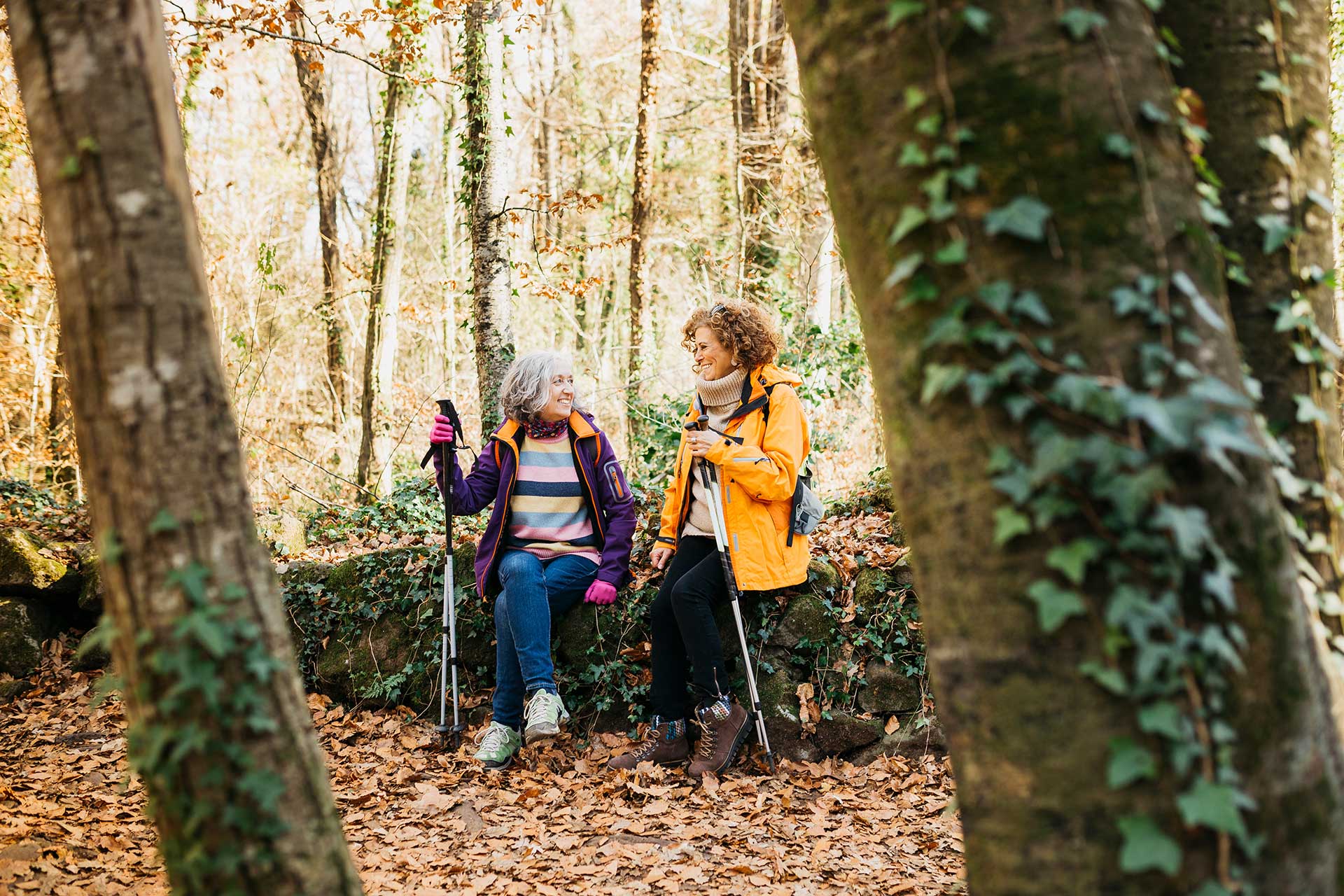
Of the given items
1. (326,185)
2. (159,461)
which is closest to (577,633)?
(159,461)

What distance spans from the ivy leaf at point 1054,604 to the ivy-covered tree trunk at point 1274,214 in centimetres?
84

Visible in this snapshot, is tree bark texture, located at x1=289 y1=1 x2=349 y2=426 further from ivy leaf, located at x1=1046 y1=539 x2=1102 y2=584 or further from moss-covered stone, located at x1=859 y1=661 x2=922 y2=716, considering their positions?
ivy leaf, located at x1=1046 y1=539 x2=1102 y2=584

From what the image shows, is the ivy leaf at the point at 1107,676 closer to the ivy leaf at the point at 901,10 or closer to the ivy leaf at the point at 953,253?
the ivy leaf at the point at 953,253

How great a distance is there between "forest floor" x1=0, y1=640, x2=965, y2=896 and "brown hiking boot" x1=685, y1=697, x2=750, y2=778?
0.09m

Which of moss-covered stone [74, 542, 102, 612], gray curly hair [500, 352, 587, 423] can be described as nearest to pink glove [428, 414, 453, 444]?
gray curly hair [500, 352, 587, 423]

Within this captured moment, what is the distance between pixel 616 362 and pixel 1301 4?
13472 mm

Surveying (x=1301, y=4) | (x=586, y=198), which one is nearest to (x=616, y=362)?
(x=586, y=198)

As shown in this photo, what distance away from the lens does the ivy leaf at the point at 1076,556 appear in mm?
1657

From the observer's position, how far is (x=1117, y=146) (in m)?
1.75

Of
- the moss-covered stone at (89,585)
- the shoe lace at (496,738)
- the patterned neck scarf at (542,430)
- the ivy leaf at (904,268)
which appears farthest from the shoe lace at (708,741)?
the moss-covered stone at (89,585)

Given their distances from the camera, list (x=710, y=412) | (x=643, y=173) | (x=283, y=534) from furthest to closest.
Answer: (x=643, y=173) < (x=283, y=534) < (x=710, y=412)

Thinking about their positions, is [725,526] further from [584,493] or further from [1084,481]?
[1084,481]

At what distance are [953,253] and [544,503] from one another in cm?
333

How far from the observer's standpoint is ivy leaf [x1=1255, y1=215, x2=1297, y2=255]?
83.8 inches
